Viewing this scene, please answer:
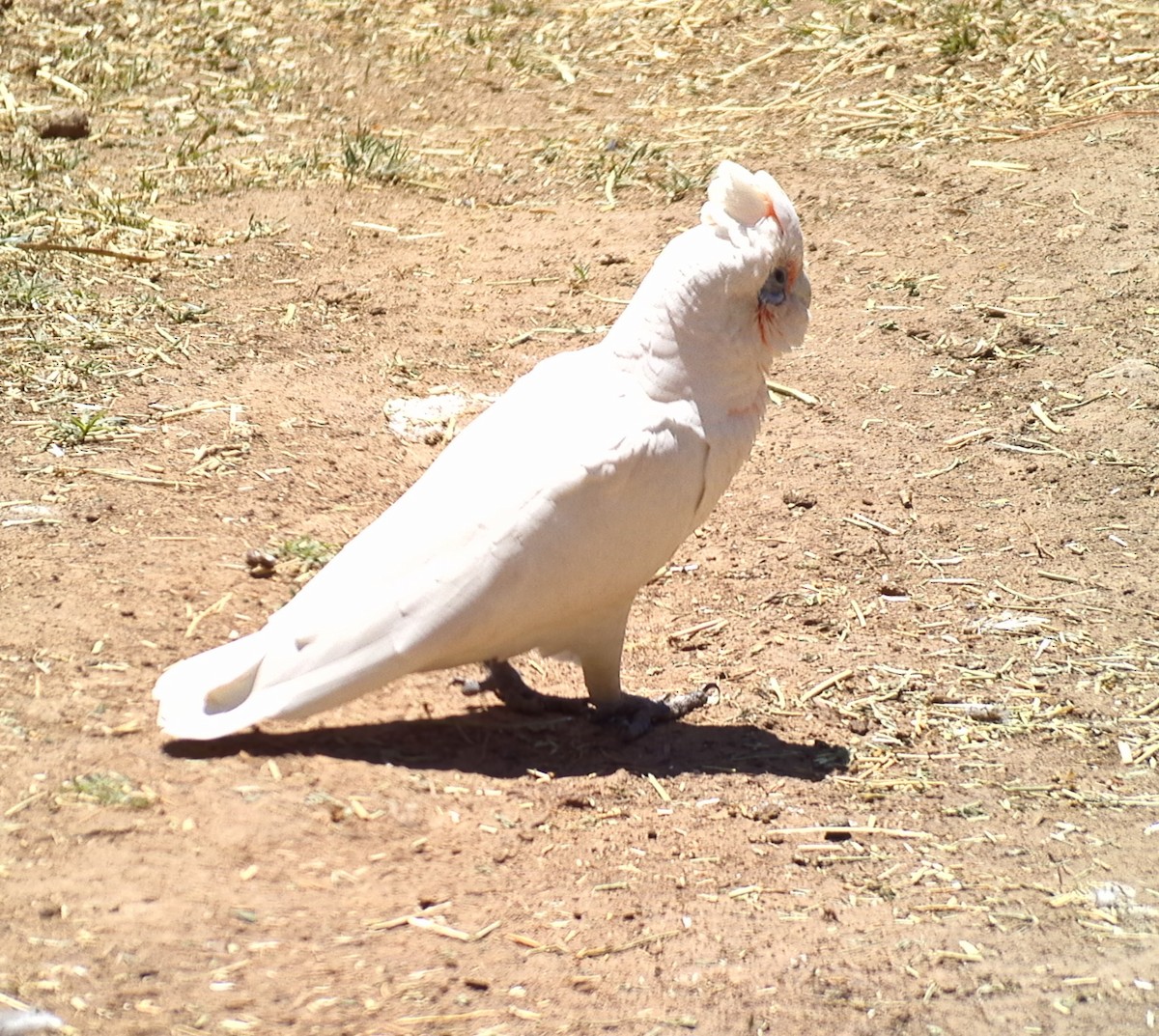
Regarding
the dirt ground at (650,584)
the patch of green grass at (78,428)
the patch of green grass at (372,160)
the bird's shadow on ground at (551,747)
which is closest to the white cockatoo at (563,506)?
the bird's shadow on ground at (551,747)

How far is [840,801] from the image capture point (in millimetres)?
4074

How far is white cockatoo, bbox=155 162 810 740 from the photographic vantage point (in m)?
3.88

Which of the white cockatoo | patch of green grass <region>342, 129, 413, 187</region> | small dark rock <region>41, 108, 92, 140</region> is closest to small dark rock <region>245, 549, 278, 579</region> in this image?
the white cockatoo

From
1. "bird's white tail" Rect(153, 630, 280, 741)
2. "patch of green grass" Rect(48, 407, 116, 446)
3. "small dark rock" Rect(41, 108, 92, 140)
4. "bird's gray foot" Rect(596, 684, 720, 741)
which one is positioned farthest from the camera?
"small dark rock" Rect(41, 108, 92, 140)

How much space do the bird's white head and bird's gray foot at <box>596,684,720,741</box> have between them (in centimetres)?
120

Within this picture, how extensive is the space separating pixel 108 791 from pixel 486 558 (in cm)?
119

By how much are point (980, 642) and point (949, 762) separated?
0.71 m

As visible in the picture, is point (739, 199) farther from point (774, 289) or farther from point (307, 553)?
point (307, 553)

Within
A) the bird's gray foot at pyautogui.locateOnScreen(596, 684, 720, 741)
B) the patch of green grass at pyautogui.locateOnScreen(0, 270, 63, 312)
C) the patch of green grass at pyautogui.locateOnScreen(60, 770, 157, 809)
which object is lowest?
the bird's gray foot at pyautogui.locateOnScreen(596, 684, 720, 741)

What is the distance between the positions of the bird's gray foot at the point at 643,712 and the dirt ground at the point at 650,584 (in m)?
0.08

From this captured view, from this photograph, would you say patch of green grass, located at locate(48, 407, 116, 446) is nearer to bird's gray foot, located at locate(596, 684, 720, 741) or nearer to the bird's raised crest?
bird's gray foot, located at locate(596, 684, 720, 741)

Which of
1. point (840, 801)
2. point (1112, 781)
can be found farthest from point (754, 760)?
point (1112, 781)

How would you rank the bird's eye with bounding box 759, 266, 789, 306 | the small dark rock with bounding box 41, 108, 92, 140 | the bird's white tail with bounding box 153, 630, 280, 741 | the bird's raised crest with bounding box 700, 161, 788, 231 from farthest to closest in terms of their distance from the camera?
1. the small dark rock with bounding box 41, 108, 92, 140
2. the bird's eye with bounding box 759, 266, 789, 306
3. the bird's raised crest with bounding box 700, 161, 788, 231
4. the bird's white tail with bounding box 153, 630, 280, 741

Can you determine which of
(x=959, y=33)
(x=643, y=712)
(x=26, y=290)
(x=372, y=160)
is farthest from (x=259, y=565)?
(x=959, y=33)
